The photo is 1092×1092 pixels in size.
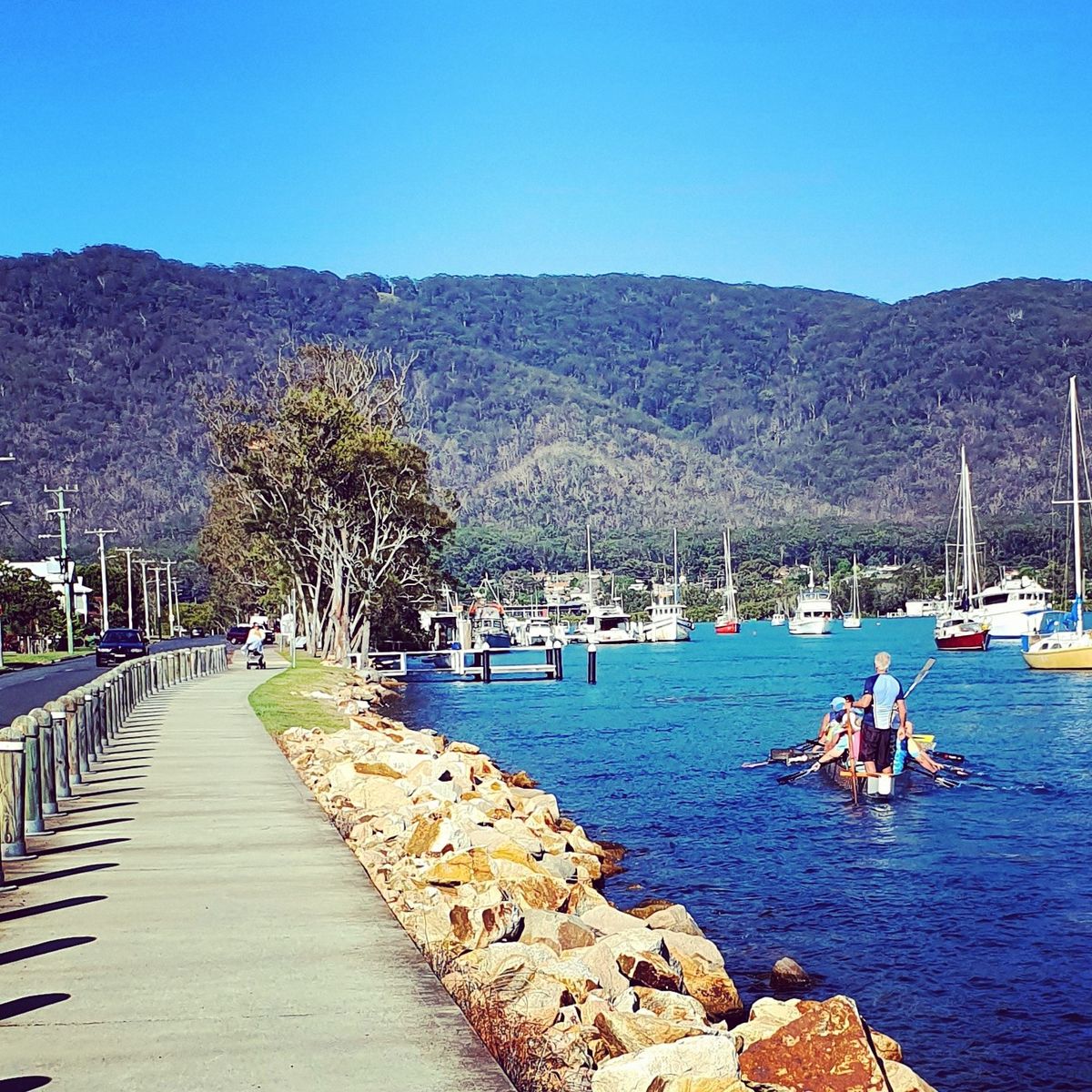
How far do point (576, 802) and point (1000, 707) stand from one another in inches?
1009

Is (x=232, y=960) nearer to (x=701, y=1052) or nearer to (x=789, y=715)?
(x=701, y=1052)

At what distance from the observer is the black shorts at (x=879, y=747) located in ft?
84.8

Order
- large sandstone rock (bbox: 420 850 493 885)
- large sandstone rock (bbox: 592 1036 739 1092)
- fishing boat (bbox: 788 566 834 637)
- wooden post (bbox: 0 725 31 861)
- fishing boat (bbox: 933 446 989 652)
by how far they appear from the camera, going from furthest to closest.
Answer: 1. fishing boat (bbox: 788 566 834 637)
2. fishing boat (bbox: 933 446 989 652)
3. large sandstone rock (bbox: 420 850 493 885)
4. wooden post (bbox: 0 725 31 861)
5. large sandstone rock (bbox: 592 1036 739 1092)

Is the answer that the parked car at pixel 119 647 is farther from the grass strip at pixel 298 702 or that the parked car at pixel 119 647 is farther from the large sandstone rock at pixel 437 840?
the large sandstone rock at pixel 437 840

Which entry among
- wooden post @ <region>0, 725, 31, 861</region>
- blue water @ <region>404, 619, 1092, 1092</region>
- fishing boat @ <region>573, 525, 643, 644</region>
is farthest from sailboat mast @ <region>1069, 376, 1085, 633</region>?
fishing boat @ <region>573, 525, 643, 644</region>

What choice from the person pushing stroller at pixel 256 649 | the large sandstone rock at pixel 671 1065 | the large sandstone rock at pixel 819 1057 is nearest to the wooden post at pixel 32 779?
the large sandstone rock at pixel 819 1057

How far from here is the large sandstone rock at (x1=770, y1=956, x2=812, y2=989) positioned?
1385 centimetres

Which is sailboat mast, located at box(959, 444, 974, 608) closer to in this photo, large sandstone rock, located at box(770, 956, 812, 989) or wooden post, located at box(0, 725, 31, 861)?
large sandstone rock, located at box(770, 956, 812, 989)

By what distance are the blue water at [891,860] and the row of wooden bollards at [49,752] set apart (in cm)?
659

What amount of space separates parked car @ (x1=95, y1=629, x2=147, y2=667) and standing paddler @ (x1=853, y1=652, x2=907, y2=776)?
4349 cm

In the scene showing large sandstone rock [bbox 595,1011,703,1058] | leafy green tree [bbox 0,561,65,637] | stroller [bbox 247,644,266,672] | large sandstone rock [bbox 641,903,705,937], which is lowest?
large sandstone rock [bbox 641,903,705,937]

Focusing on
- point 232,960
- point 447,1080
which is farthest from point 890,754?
point 447,1080

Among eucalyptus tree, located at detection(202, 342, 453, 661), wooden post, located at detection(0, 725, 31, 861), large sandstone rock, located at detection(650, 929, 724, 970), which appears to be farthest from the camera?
eucalyptus tree, located at detection(202, 342, 453, 661)

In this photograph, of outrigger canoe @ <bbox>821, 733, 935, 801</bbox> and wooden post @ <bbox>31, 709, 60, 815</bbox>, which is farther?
outrigger canoe @ <bbox>821, 733, 935, 801</bbox>
